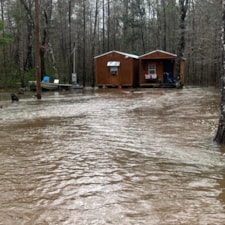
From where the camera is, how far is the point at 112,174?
14.7ft

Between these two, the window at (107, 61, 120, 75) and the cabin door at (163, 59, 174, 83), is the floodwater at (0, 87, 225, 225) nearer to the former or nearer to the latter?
the window at (107, 61, 120, 75)

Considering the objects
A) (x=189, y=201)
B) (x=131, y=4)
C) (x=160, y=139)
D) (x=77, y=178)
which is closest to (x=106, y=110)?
(x=160, y=139)

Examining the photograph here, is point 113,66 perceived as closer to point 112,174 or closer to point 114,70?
point 114,70

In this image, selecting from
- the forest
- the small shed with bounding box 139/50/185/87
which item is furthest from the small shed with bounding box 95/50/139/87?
the forest

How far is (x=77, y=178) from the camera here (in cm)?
430

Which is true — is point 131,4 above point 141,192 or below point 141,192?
above

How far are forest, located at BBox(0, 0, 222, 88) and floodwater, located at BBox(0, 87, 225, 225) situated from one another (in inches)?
794

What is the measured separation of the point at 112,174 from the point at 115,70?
73.4 feet

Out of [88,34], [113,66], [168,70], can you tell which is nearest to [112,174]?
[113,66]

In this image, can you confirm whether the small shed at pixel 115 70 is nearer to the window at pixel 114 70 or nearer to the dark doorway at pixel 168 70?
the window at pixel 114 70

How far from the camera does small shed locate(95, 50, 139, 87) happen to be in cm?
2634

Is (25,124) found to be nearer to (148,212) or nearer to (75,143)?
Answer: (75,143)

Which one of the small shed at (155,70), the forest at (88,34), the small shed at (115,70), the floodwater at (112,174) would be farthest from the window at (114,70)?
the floodwater at (112,174)

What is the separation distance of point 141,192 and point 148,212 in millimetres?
560
